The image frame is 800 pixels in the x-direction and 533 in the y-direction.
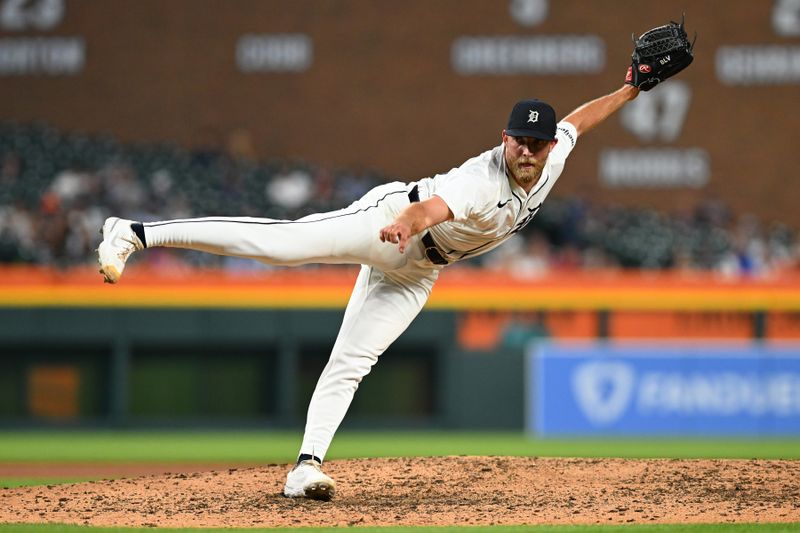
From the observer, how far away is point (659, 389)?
1256 centimetres

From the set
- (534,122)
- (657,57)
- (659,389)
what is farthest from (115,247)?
(659,389)

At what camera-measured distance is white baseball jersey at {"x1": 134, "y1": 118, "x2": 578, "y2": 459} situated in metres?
A: 5.23

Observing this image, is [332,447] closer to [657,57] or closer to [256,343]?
[256,343]

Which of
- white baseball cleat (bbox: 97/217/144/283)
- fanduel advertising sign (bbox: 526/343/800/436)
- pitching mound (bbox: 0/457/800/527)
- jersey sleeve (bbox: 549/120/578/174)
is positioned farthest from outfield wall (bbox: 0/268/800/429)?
white baseball cleat (bbox: 97/217/144/283)

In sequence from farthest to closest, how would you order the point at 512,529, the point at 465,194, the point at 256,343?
1. the point at 256,343
2. the point at 465,194
3. the point at 512,529

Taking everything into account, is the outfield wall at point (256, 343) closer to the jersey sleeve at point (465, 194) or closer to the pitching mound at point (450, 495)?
the pitching mound at point (450, 495)

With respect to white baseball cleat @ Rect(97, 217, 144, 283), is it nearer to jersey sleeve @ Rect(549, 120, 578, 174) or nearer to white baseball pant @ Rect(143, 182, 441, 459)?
Result: white baseball pant @ Rect(143, 182, 441, 459)

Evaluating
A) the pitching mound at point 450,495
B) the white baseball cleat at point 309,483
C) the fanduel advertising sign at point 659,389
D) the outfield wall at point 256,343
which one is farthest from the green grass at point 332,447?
the white baseball cleat at point 309,483

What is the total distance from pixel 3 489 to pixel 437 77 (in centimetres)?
1129

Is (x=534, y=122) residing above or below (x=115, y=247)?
above

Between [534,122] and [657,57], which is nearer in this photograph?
[534,122]

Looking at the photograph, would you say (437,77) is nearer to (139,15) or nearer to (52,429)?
(139,15)

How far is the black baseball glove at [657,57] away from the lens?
20.0 feet

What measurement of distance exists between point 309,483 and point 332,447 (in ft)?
18.1
